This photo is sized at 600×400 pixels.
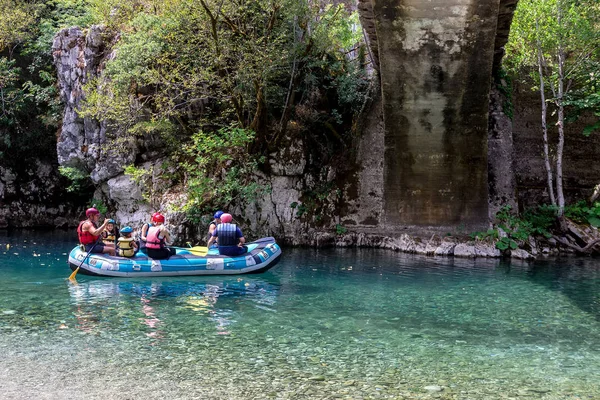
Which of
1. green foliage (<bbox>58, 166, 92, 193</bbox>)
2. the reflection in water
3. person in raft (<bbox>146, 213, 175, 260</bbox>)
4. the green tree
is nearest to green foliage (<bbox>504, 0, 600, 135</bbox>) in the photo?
the green tree

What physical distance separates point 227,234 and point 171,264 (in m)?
1.20

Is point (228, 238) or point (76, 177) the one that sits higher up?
point (76, 177)

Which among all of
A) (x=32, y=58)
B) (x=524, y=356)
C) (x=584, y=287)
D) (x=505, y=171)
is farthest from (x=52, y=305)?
(x=32, y=58)

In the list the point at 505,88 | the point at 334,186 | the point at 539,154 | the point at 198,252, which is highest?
the point at 505,88

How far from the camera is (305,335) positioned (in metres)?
6.93

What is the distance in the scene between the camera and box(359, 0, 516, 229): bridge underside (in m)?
10.3

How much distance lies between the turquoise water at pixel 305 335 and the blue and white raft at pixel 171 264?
0.77 feet

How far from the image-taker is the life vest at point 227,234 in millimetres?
11383

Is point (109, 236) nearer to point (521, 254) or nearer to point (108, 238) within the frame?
point (108, 238)

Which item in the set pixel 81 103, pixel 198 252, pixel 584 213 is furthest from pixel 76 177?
pixel 584 213

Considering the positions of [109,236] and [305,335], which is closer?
[305,335]

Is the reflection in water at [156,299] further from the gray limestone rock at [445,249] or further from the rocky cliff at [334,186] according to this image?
the gray limestone rock at [445,249]

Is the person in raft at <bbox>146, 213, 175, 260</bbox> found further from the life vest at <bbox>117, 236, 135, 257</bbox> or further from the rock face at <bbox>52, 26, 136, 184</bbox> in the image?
the rock face at <bbox>52, 26, 136, 184</bbox>

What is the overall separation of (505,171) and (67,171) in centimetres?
1292
